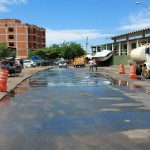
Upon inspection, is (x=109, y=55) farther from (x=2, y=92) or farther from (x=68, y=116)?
(x=68, y=116)

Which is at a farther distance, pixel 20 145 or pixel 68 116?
pixel 68 116

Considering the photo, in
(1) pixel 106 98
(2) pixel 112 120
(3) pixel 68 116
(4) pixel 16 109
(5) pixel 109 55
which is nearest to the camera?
(2) pixel 112 120

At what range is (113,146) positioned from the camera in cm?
734

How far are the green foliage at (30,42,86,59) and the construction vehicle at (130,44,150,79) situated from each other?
9036 centimetres

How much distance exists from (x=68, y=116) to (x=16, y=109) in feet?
8.27

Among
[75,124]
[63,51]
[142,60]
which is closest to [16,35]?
[63,51]

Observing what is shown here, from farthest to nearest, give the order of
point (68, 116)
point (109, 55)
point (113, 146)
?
point (109, 55) < point (68, 116) < point (113, 146)

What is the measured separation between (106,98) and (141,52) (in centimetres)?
1933

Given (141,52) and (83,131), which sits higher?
(141,52)

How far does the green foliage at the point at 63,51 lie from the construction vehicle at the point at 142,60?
9036cm

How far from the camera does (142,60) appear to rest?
34.6 meters

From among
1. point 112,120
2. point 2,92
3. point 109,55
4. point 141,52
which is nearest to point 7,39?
point 109,55

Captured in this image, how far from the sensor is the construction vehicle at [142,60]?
32.1m

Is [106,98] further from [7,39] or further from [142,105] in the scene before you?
[7,39]
